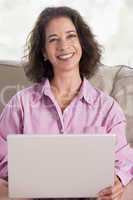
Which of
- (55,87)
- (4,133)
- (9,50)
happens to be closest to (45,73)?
(55,87)

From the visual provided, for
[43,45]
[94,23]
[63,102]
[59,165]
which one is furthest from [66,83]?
[94,23]

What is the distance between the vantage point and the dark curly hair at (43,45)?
1.65 m

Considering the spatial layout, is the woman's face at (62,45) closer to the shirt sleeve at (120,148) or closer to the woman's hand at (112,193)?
the shirt sleeve at (120,148)

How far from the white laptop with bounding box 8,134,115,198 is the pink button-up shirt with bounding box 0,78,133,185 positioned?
0.27 m

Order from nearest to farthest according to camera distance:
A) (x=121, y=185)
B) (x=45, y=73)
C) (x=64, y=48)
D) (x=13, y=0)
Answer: (x=121, y=185) < (x=64, y=48) < (x=45, y=73) < (x=13, y=0)

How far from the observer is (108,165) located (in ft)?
4.15

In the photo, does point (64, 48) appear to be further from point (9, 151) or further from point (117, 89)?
point (9, 151)

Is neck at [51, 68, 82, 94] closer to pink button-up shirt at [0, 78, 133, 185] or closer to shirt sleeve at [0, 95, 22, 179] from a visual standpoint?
pink button-up shirt at [0, 78, 133, 185]

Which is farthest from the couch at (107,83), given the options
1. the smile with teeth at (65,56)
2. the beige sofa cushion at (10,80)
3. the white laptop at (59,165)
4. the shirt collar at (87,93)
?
the white laptop at (59,165)

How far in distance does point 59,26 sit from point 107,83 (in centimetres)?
37

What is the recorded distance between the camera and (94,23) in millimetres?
2217

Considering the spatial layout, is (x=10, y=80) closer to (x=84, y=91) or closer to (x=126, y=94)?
(x=84, y=91)

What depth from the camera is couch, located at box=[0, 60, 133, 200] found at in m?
1.81

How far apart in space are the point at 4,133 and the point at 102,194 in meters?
0.47
